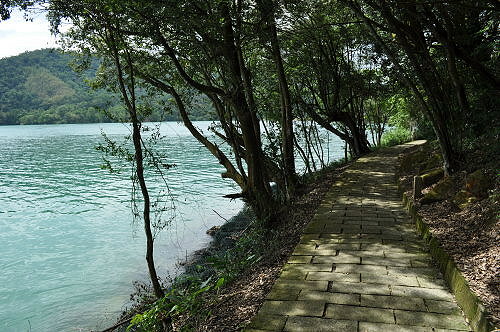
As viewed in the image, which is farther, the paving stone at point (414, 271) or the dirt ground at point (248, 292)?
the paving stone at point (414, 271)

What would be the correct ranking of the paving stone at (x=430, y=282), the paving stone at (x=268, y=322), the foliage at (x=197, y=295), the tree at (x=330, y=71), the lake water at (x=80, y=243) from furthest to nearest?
the tree at (x=330, y=71), the lake water at (x=80, y=243), the foliage at (x=197, y=295), the paving stone at (x=430, y=282), the paving stone at (x=268, y=322)

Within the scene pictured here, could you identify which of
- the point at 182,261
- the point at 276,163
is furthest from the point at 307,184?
the point at 182,261

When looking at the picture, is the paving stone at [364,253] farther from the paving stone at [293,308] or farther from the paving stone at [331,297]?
the paving stone at [293,308]

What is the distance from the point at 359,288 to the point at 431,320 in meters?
0.73

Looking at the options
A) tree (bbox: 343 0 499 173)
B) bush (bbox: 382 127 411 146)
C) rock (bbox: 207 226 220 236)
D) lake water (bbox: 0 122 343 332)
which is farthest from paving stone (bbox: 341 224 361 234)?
bush (bbox: 382 127 411 146)

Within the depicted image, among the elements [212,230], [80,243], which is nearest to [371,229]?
[212,230]

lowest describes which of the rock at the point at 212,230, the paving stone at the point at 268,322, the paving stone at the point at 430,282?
the rock at the point at 212,230

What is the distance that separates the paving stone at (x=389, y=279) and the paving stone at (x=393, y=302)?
1.09 ft

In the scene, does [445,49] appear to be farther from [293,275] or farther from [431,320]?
[431,320]

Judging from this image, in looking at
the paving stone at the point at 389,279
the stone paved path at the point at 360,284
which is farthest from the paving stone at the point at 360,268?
the paving stone at the point at 389,279

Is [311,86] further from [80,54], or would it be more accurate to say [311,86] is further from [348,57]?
[80,54]

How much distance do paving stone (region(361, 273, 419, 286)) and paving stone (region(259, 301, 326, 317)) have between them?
2.42 feet

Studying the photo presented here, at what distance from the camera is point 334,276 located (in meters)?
4.09

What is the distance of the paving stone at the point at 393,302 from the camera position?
3.39 m
